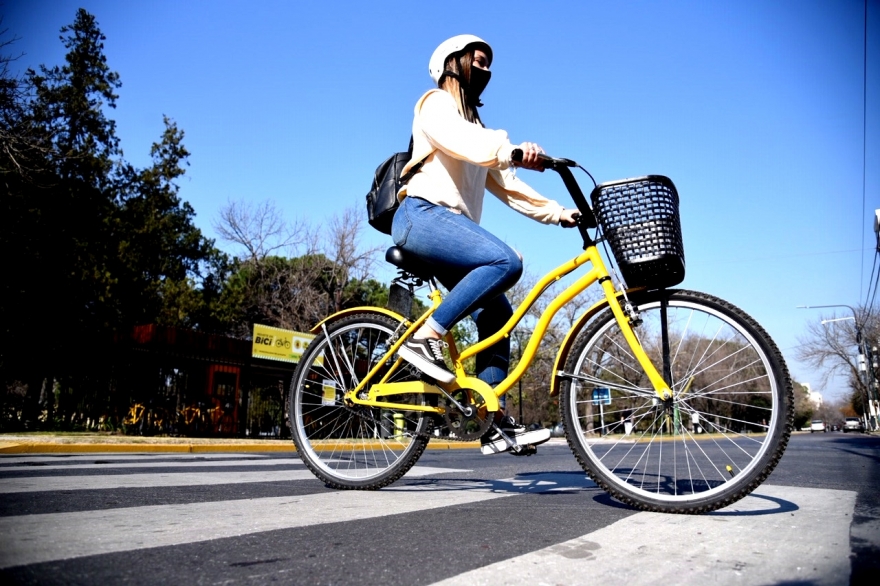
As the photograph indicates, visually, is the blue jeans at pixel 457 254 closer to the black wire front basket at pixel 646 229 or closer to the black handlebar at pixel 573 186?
the black handlebar at pixel 573 186

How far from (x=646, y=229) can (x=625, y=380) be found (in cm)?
70

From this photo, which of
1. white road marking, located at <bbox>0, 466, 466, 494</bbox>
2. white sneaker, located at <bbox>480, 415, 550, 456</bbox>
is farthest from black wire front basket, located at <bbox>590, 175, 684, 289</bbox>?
white road marking, located at <bbox>0, 466, 466, 494</bbox>

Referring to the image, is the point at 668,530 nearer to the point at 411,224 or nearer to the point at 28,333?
the point at 411,224

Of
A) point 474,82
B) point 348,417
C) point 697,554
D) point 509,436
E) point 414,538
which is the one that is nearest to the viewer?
point 697,554

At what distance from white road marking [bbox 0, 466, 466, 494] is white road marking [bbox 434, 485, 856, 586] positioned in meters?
2.20

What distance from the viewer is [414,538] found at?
1.70 m

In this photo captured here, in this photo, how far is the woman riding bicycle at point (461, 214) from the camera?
281cm

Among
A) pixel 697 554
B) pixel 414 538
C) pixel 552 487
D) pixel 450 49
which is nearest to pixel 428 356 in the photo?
pixel 552 487

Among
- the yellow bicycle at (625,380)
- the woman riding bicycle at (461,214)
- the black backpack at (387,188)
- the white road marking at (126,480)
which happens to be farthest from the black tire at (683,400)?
the white road marking at (126,480)

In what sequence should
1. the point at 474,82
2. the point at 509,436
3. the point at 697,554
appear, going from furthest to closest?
1. the point at 474,82
2. the point at 509,436
3. the point at 697,554

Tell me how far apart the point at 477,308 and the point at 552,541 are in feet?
4.70

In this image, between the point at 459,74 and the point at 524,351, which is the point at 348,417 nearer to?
the point at 524,351

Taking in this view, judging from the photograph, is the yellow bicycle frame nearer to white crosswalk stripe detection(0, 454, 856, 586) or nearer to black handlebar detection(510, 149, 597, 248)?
black handlebar detection(510, 149, 597, 248)

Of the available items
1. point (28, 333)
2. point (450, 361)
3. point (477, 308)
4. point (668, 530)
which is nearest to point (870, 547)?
point (668, 530)
